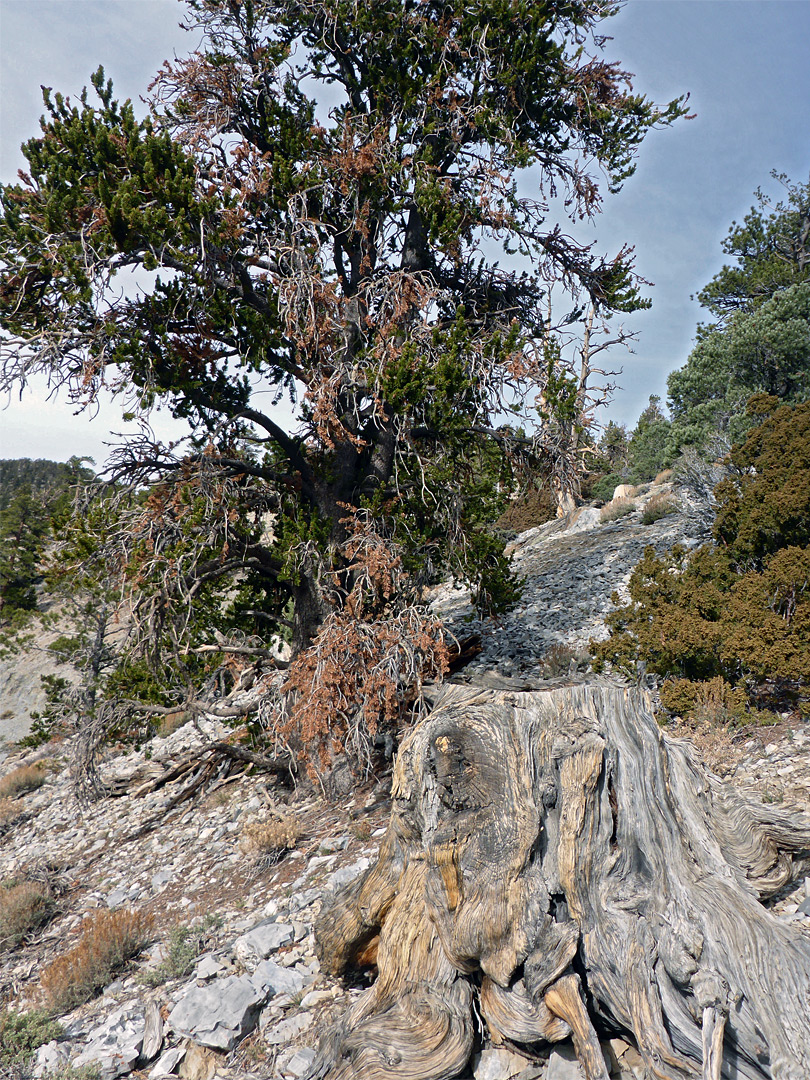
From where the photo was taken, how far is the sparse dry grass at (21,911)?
24.0ft

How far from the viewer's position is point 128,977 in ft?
18.4

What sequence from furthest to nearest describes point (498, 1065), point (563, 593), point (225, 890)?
point (563, 593) → point (225, 890) → point (498, 1065)

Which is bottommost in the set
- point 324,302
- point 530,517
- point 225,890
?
point 225,890

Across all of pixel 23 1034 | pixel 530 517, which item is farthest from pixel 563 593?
pixel 530 517

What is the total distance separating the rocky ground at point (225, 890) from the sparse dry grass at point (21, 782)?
2.08 metres

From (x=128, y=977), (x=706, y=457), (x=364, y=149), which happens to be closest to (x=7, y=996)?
(x=128, y=977)

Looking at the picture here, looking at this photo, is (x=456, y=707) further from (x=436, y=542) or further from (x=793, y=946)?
(x=436, y=542)

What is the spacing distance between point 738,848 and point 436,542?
17.7 feet

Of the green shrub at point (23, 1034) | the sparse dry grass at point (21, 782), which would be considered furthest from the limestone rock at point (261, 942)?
→ the sparse dry grass at point (21, 782)

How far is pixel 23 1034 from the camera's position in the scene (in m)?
4.90

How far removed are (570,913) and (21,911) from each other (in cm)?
694

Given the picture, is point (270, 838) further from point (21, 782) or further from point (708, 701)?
point (21, 782)

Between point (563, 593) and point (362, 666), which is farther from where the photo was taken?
point (563, 593)

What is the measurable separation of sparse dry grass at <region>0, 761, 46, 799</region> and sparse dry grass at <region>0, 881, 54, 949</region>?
8711 millimetres
